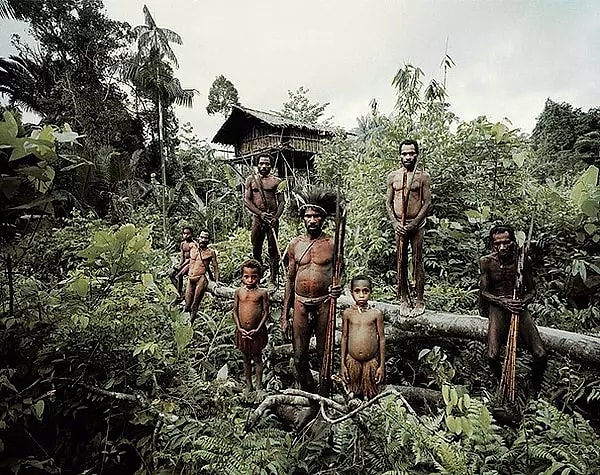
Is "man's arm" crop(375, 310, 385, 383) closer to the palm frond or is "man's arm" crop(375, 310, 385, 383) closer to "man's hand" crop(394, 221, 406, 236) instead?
"man's hand" crop(394, 221, 406, 236)

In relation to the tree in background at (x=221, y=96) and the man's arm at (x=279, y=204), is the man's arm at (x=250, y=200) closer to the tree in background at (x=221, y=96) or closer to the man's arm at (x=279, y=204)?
the man's arm at (x=279, y=204)

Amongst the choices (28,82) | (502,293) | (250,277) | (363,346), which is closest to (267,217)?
(250,277)

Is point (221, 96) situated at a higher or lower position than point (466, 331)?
higher

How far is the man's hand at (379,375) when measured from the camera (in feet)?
8.27

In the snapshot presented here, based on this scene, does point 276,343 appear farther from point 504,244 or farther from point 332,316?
point 504,244

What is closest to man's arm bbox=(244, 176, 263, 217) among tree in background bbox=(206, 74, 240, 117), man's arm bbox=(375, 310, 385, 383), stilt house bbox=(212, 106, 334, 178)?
man's arm bbox=(375, 310, 385, 383)

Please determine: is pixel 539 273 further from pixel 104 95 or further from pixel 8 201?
pixel 104 95

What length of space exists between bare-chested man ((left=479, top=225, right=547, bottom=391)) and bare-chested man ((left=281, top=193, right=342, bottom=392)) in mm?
926

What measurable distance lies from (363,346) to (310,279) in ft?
1.65

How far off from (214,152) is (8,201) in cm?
1259

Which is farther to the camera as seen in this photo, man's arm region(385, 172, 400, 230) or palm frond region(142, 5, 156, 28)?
palm frond region(142, 5, 156, 28)

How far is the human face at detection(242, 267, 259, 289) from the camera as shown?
3.08 metres

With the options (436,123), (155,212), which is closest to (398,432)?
(436,123)

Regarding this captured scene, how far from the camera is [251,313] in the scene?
3.06m
